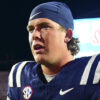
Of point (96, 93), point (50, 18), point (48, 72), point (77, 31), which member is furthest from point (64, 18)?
point (77, 31)

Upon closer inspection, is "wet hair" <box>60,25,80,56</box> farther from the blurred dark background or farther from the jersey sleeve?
the blurred dark background

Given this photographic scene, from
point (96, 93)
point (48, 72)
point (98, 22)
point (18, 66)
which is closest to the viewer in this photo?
point (96, 93)

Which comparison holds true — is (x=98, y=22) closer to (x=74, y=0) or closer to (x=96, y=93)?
(x=74, y=0)

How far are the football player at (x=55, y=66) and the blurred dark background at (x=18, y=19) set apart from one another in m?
2.38

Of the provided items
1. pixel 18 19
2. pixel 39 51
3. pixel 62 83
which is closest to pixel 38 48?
pixel 39 51

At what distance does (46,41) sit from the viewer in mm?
1033

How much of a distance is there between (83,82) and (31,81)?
0.22m

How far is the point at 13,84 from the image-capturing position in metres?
1.19

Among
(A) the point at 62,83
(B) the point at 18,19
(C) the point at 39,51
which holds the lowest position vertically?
(B) the point at 18,19

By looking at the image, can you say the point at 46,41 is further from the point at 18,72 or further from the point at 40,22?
the point at 18,72

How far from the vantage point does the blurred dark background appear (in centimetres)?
352

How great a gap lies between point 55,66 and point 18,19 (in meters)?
2.52

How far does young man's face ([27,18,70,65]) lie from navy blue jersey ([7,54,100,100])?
2.8 inches

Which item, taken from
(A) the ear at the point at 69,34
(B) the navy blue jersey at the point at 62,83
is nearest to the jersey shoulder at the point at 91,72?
(B) the navy blue jersey at the point at 62,83
